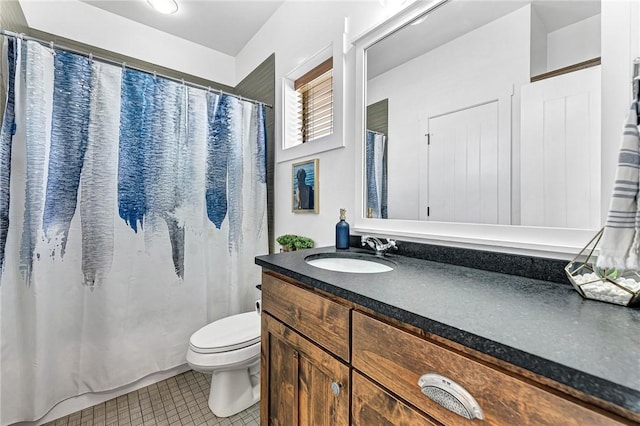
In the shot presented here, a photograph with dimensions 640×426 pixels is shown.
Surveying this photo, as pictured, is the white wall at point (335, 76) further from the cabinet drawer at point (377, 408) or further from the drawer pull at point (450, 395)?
the drawer pull at point (450, 395)

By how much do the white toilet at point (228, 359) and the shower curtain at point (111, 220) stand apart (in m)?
0.44

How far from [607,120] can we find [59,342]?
258 cm

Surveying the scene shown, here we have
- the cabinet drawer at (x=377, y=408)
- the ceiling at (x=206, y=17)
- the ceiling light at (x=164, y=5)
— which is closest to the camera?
the cabinet drawer at (x=377, y=408)

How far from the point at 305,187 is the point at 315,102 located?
57 cm

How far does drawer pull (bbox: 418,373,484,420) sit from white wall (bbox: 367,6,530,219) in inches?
31.1

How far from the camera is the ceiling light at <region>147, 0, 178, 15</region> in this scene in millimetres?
1862

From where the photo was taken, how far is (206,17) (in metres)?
2.16

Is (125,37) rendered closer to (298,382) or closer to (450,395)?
(298,382)

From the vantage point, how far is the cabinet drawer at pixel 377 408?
2.08ft

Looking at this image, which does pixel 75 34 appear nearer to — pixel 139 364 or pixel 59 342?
pixel 59 342

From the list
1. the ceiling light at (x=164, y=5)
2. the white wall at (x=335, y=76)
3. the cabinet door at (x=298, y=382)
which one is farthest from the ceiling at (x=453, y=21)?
the ceiling light at (x=164, y=5)

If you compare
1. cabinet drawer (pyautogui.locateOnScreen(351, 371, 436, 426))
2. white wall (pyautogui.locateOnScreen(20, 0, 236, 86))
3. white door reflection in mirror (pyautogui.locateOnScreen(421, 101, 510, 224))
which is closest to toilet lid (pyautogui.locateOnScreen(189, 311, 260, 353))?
cabinet drawer (pyautogui.locateOnScreen(351, 371, 436, 426))

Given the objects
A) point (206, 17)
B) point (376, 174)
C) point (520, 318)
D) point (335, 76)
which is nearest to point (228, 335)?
point (376, 174)

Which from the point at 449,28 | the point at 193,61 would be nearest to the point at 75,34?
the point at 193,61
